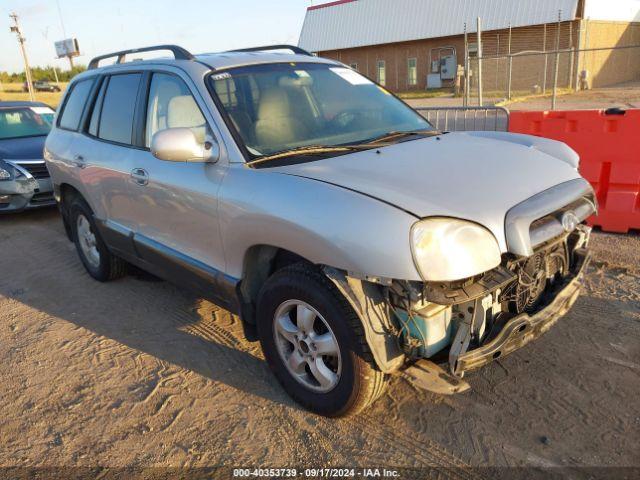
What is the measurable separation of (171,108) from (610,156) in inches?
171

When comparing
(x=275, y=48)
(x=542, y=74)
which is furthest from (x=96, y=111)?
(x=542, y=74)

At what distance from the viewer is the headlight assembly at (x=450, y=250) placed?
91.3 inches

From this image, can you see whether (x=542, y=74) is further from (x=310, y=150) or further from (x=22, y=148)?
(x=310, y=150)

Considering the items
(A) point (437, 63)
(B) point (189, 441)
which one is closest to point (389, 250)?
Result: (B) point (189, 441)

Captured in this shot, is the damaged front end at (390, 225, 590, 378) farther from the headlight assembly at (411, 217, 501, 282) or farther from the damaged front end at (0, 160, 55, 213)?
the damaged front end at (0, 160, 55, 213)

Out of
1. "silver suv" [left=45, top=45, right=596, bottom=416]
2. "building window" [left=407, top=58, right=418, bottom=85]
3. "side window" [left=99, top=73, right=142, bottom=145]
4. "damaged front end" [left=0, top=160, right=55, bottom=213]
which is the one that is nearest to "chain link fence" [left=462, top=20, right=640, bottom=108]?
"building window" [left=407, top=58, right=418, bottom=85]

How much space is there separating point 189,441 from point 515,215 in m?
2.07

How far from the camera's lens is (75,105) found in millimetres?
5082

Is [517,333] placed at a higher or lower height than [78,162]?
lower

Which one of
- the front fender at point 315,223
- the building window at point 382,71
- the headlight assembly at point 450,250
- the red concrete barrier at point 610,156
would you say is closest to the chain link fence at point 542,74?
the building window at point 382,71

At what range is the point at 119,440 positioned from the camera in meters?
2.92

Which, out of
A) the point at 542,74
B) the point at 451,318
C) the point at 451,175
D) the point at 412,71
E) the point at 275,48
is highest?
the point at 275,48

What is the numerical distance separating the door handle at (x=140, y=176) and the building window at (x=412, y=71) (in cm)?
3149

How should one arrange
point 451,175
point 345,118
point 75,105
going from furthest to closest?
point 75,105
point 345,118
point 451,175
